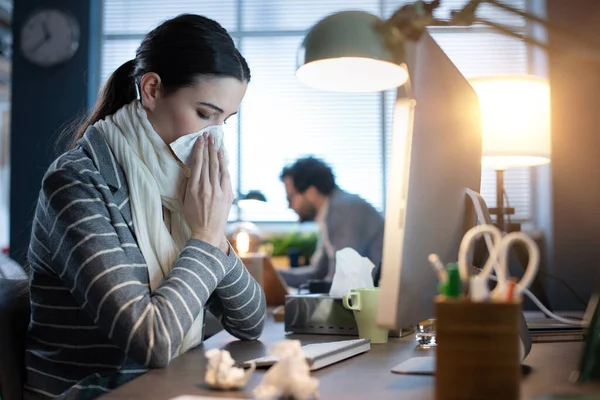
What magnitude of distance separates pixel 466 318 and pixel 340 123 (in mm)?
4186

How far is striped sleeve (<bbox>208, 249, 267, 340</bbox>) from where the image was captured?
50.1 inches

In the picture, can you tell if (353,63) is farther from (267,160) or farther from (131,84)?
(267,160)

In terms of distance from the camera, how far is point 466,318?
1.84 feet

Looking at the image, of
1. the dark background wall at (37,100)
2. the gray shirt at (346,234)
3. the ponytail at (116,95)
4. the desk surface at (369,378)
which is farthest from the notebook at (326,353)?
the dark background wall at (37,100)

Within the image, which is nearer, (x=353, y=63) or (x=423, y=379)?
(x=423, y=379)

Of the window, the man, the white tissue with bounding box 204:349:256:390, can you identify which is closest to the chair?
the white tissue with bounding box 204:349:256:390

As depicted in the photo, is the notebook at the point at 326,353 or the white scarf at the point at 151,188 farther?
the white scarf at the point at 151,188

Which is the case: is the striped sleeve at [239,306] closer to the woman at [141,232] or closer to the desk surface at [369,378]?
the woman at [141,232]

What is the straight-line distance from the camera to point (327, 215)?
3676 millimetres

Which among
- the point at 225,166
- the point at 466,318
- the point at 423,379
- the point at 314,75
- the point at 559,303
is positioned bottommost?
the point at 559,303

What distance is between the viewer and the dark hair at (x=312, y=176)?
3.88 meters

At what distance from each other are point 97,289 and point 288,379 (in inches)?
17.8

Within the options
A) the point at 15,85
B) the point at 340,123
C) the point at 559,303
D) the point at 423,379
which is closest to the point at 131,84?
the point at 423,379

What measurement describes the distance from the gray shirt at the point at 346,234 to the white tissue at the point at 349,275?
1.97 metres
